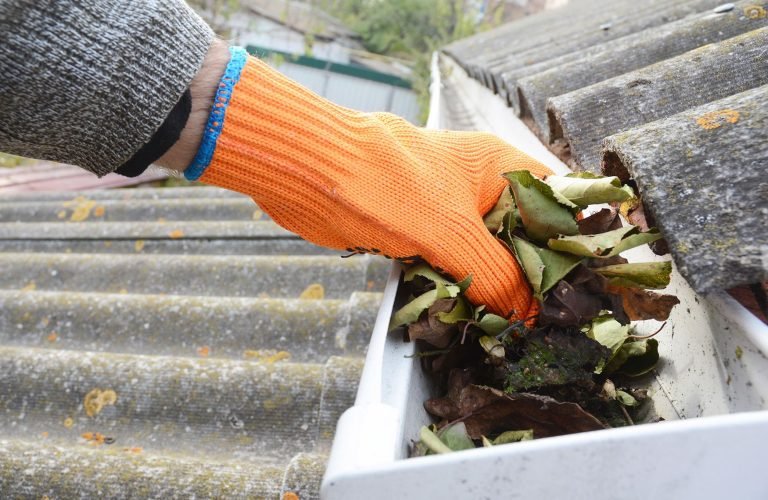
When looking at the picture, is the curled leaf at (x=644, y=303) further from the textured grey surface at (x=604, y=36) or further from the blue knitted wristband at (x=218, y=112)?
Result: the textured grey surface at (x=604, y=36)

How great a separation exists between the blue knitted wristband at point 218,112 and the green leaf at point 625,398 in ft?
2.33

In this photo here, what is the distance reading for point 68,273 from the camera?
2.15 metres

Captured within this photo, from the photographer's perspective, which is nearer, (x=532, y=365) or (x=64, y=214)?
(x=532, y=365)

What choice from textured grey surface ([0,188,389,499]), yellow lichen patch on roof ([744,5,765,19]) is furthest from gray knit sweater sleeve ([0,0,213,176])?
yellow lichen patch on roof ([744,5,765,19])

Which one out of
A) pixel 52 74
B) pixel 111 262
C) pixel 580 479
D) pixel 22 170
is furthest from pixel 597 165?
pixel 22 170

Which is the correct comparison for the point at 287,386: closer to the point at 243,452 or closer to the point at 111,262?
the point at 243,452

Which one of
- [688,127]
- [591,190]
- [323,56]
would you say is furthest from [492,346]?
[323,56]

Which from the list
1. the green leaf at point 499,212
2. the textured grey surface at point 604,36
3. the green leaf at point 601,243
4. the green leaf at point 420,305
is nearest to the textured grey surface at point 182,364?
the green leaf at point 420,305

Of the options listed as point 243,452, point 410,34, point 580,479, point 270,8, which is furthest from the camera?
point 410,34

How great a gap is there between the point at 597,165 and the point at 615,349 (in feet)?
1.30

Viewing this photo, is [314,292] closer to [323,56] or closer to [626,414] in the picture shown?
[626,414]

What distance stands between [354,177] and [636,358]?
0.51m

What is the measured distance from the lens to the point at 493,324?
2.63ft

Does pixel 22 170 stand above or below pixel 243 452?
above
